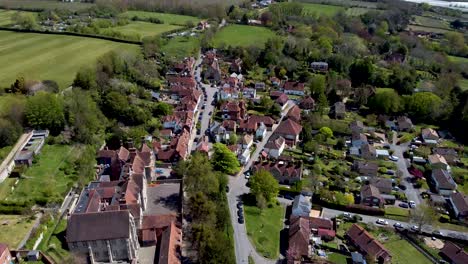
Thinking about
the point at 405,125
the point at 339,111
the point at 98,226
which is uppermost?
the point at 98,226

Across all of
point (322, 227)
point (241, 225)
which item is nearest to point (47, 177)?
point (241, 225)

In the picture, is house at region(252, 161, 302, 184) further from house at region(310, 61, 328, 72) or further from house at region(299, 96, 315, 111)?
house at region(310, 61, 328, 72)

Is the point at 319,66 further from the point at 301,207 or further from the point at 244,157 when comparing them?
the point at 301,207

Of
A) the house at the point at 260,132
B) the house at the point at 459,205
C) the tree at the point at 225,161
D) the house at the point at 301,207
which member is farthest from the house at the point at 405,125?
the tree at the point at 225,161

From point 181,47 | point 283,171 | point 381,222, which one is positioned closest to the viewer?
point 381,222

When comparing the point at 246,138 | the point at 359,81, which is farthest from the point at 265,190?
the point at 359,81

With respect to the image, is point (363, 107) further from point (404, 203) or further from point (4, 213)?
point (4, 213)

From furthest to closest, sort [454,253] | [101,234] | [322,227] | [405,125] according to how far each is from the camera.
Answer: [405,125], [322,227], [454,253], [101,234]
